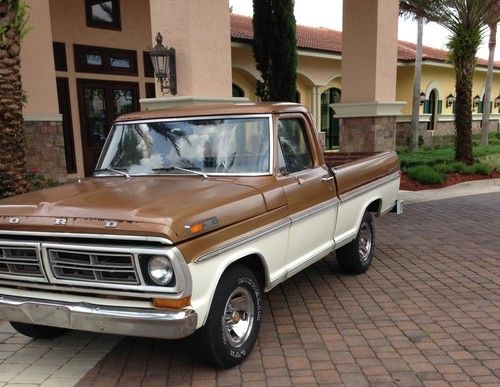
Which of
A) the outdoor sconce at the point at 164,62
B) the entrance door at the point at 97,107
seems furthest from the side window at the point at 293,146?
the entrance door at the point at 97,107

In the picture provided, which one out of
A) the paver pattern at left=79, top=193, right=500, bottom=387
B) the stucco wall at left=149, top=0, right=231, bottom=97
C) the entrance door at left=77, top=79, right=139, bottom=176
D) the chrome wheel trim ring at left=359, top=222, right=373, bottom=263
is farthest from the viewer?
the entrance door at left=77, top=79, right=139, bottom=176

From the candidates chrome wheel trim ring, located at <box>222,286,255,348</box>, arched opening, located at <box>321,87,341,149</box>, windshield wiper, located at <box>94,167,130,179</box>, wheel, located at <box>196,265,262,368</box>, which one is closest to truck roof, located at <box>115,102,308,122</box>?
windshield wiper, located at <box>94,167,130,179</box>

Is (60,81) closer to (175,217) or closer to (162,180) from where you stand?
(162,180)

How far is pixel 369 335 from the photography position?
4.21 meters

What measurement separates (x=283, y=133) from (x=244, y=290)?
1528mm

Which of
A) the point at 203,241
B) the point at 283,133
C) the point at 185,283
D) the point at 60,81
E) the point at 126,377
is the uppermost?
the point at 60,81

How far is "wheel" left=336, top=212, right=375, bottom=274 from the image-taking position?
5641 mm

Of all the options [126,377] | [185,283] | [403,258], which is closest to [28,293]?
[126,377]

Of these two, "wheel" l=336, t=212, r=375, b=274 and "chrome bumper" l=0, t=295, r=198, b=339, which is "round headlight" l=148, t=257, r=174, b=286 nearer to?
"chrome bumper" l=0, t=295, r=198, b=339

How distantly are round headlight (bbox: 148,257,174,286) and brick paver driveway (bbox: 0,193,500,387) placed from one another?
79 cm

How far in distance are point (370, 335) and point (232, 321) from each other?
1.31 metres

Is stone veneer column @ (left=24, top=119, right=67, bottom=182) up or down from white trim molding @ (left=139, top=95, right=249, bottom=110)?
down

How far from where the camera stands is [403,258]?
6.46 meters

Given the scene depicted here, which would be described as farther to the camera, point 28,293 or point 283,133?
point 283,133
